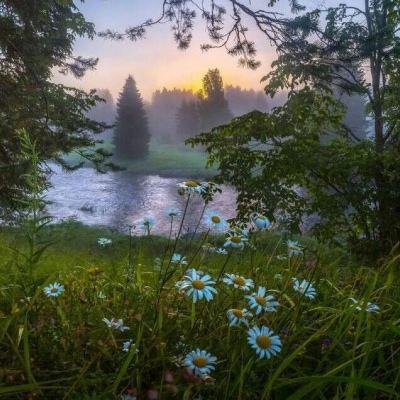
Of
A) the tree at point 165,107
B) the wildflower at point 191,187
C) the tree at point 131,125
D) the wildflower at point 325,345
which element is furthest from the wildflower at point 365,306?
the tree at point 165,107

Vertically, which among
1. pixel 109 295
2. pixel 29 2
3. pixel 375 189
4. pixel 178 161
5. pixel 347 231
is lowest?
pixel 178 161

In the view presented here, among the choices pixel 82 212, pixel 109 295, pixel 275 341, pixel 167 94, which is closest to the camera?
pixel 275 341

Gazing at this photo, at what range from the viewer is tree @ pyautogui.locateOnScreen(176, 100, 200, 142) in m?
85.1

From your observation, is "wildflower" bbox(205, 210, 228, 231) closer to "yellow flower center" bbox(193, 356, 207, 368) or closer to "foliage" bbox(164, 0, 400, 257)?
"yellow flower center" bbox(193, 356, 207, 368)

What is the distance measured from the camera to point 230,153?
264 inches

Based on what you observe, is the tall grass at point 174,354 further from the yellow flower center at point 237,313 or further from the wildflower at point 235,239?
the wildflower at point 235,239

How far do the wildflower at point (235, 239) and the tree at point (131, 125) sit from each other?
192 ft

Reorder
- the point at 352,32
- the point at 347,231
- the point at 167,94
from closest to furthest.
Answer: the point at 347,231, the point at 352,32, the point at 167,94

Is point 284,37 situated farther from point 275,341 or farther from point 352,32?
point 275,341

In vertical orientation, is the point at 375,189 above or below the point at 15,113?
below

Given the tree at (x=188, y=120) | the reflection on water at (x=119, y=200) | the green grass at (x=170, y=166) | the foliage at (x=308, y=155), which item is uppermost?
the foliage at (x=308, y=155)

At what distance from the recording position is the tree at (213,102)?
76000 millimetres

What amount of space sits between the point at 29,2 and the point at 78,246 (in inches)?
510

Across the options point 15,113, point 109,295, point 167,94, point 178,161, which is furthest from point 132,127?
point 167,94
